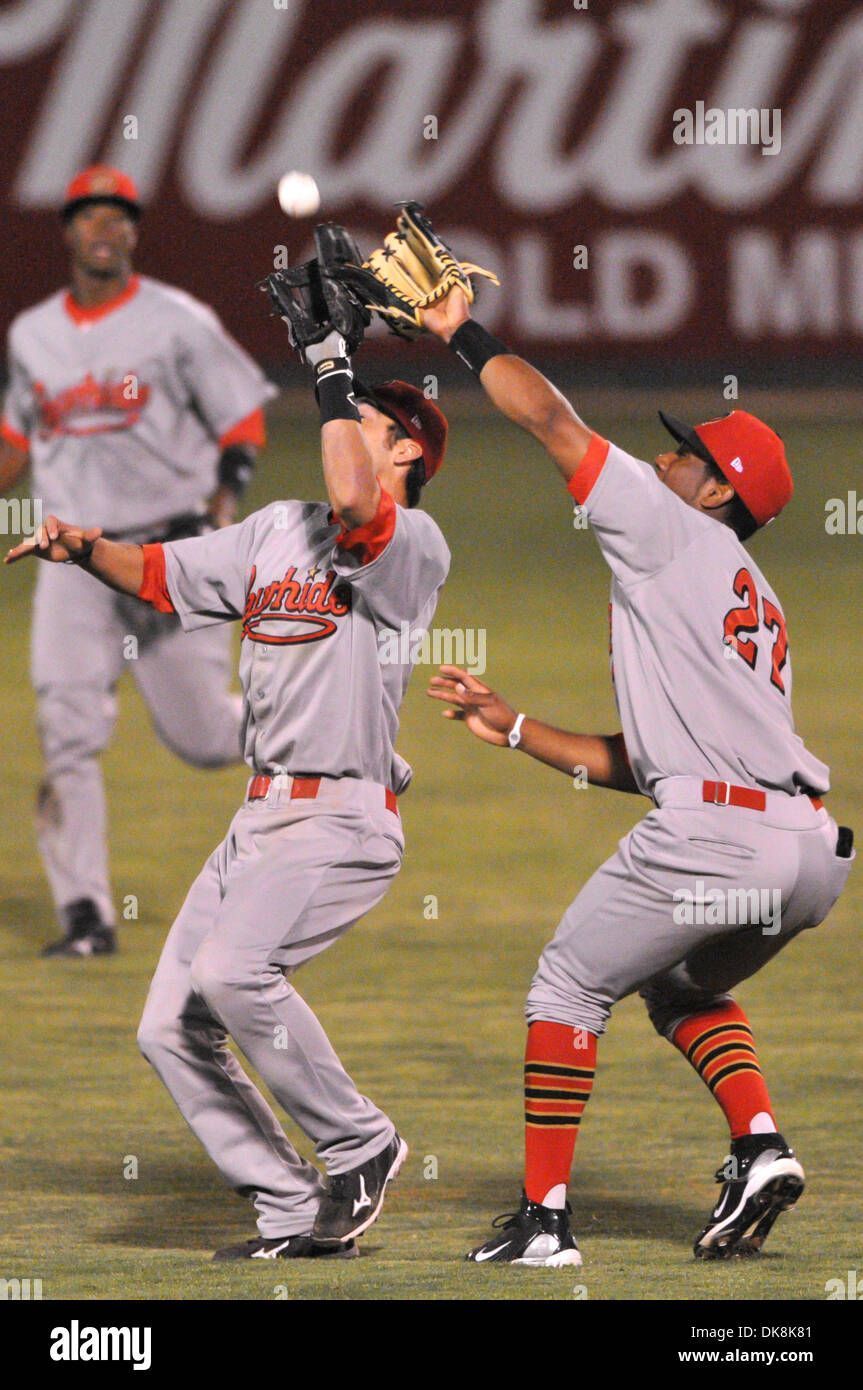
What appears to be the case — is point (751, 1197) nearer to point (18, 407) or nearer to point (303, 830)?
point (303, 830)

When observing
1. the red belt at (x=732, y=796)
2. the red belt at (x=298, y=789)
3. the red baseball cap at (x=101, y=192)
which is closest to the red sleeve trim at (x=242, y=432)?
the red baseball cap at (x=101, y=192)

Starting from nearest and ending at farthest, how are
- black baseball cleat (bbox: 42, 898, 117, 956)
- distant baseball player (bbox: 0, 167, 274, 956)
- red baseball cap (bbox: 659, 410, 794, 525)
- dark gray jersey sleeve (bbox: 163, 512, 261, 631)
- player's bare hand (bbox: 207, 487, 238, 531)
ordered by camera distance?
red baseball cap (bbox: 659, 410, 794, 525) < dark gray jersey sleeve (bbox: 163, 512, 261, 631) < black baseball cleat (bbox: 42, 898, 117, 956) < distant baseball player (bbox: 0, 167, 274, 956) < player's bare hand (bbox: 207, 487, 238, 531)

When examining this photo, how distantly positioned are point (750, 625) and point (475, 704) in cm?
71

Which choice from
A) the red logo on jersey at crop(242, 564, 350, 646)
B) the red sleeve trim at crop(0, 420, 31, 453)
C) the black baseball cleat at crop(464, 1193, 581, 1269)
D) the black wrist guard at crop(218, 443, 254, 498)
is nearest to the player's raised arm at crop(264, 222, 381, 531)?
the red logo on jersey at crop(242, 564, 350, 646)

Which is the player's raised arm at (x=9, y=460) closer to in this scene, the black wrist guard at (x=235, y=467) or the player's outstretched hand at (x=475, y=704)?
the black wrist guard at (x=235, y=467)

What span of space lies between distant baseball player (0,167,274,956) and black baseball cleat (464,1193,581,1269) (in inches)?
152

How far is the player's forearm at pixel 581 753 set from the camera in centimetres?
602

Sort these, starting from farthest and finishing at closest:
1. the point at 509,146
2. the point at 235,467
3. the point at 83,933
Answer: the point at 509,146, the point at 235,467, the point at 83,933

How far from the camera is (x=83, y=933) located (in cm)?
918

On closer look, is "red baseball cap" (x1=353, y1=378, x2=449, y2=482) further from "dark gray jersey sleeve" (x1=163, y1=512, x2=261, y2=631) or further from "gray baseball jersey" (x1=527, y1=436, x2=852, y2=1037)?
"gray baseball jersey" (x1=527, y1=436, x2=852, y2=1037)

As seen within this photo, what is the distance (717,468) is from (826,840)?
34.6 inches

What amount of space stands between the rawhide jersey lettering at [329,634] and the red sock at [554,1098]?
0.73 meters

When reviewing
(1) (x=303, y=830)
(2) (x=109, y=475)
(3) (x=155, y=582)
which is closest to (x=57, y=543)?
(3) (x=155, y=582)

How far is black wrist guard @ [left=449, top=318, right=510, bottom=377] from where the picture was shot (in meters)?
5.64
